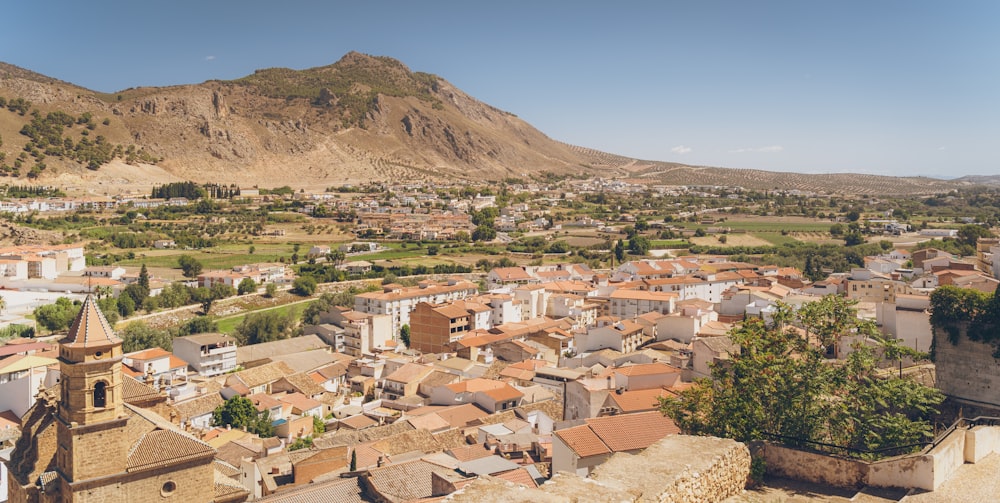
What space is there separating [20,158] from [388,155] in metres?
72.3

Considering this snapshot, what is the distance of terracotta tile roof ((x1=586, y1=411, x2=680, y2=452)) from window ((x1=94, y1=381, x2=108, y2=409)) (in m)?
9.59

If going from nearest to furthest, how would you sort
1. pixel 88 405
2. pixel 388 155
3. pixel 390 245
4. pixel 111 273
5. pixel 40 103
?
pixel 88 405 → pixel 111 273 → pixel 390 245 → pixel 40 103 → pixel 388 155

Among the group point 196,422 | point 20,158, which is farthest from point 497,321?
point 20,158

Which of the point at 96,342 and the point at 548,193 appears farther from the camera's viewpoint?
the point at 548,193

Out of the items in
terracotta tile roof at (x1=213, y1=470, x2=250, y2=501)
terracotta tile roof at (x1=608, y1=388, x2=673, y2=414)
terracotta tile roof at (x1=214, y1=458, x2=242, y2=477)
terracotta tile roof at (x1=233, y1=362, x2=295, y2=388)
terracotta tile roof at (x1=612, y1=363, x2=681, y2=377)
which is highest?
terracotta tile roof at (x1=213, y1=470, x2=250, y2=501)

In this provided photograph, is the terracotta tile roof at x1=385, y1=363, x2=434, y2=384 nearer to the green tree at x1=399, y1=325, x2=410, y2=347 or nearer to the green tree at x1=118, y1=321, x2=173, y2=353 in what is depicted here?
the green tree at x1=399, y1=325, x2=410, y2=347

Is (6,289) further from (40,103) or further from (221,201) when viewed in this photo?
(40,103)

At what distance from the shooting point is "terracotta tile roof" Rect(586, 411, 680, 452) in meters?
15.6

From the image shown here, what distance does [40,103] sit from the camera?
116000mm

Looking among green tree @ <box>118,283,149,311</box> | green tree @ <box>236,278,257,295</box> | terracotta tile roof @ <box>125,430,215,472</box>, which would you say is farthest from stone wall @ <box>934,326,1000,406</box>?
green tree @ <box>236,278,257,295</box>

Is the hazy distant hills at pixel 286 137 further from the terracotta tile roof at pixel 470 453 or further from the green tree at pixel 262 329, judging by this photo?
the terracotta tile roof at pixel 470 453

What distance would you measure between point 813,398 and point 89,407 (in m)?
11.4

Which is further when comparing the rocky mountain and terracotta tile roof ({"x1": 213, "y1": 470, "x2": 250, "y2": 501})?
the rocky mountain

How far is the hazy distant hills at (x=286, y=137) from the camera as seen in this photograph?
375ft
